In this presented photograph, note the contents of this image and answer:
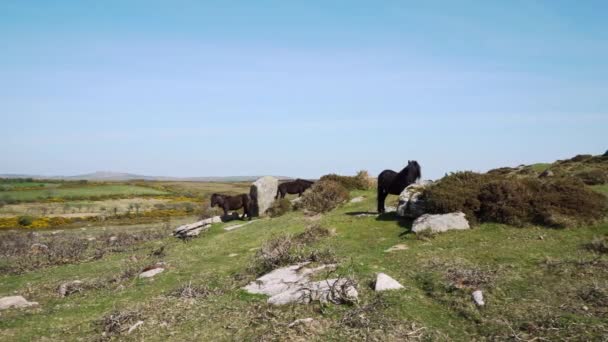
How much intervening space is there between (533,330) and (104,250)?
76.8 feet

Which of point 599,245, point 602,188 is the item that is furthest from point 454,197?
point 602,188

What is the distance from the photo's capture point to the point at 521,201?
1681 cm

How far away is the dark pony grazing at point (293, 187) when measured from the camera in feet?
117

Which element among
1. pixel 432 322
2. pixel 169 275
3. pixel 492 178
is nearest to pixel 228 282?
pixel 169 275

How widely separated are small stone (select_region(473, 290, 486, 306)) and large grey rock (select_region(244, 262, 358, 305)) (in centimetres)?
286

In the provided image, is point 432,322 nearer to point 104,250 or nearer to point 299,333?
point 299,333

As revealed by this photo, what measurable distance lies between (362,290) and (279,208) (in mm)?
19741

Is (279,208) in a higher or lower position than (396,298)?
higher

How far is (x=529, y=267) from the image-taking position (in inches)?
469

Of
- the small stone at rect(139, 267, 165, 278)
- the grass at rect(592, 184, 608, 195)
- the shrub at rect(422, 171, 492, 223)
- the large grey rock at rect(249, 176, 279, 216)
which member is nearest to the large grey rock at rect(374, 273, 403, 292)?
the shrub at rect(422, 171, 492, 223)

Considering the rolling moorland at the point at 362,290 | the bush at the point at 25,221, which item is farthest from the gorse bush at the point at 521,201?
the bush at the point at 25,221

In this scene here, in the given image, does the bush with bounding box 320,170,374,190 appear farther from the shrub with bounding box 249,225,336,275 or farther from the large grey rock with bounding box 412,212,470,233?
the shrub with bounding box 249,225,336,275

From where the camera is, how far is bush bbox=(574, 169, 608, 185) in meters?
23.0

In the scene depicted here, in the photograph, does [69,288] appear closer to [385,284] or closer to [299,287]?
[299,287]
